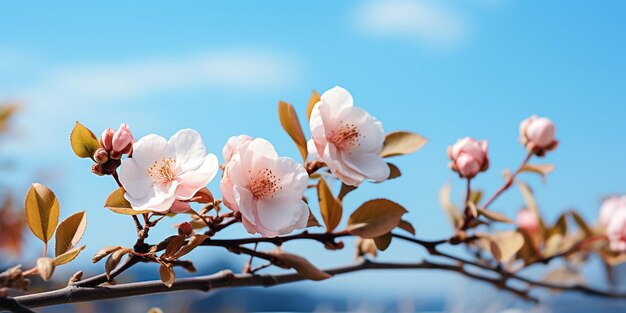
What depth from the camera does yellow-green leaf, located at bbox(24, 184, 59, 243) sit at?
394mm

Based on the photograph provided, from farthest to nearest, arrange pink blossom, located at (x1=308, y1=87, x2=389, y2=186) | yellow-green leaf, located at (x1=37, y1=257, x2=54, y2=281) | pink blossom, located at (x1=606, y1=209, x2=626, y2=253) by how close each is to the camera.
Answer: pink blossom, located at (x1=606, y1=209, x2=626, y2=253)
pink blossom, located at (x1=308, y1=87, x2=389, y2=186)
yellow-green leaf, located at (x1=37, y1=257, x2=54, y2=281)

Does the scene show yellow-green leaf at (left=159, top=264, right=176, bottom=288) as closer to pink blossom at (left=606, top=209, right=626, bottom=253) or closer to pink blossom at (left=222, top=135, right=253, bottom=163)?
pink blossom at (left=222, top=135, right=253, bottom=163)

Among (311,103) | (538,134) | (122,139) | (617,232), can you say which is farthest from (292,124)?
(617,232)

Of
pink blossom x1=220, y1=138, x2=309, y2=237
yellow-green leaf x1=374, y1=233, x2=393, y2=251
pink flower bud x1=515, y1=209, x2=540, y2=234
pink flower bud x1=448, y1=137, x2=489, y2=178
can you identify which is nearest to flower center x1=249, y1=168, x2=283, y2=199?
pink blossom x1=220, y1=138, x2=309, y2=237

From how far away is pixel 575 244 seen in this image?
0.76 m

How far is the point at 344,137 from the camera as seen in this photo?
0.46 m

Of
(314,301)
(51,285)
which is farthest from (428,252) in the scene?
(314,301)

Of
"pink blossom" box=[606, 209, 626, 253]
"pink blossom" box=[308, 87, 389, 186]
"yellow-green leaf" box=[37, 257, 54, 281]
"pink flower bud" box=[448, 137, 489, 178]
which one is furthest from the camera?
"pink blossom" box=[606, 209, 626, 253]

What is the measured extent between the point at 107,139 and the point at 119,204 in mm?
36

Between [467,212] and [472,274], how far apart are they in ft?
0.38

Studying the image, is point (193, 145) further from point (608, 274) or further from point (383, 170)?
point (608, 274)

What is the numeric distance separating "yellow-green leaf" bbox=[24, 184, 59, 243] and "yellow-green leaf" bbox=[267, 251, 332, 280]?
138 mm

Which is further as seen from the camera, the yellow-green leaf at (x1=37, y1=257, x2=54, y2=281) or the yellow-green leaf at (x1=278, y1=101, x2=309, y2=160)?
the yellow-green leaf at (x1=278, y1=101, x2=309, y2=160)

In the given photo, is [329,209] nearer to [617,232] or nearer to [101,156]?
[101,156]
